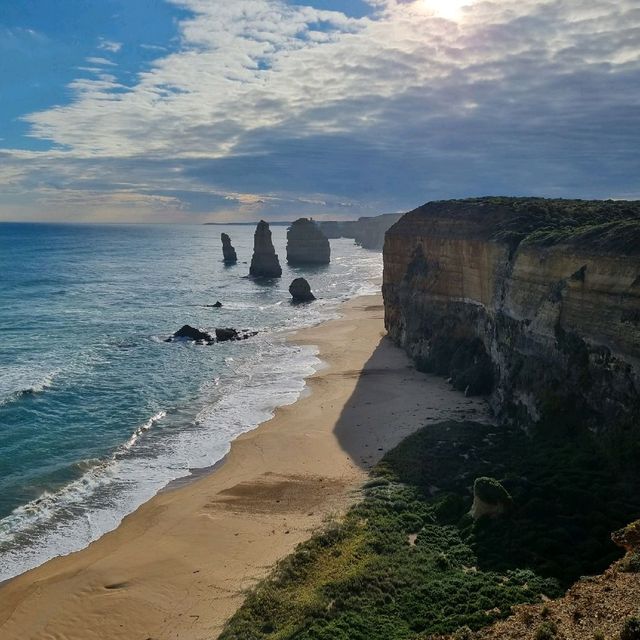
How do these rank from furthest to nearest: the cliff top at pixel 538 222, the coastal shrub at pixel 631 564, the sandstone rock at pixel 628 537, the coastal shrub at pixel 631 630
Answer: the cliff top at pixel 538 222 → the sandstone rock at pixel 628 537 → the coastal shrub at pixel 631 564 → the coastal shrub at pixel 631 630

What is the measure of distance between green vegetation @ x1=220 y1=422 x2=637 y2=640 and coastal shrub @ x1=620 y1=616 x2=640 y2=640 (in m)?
1.97

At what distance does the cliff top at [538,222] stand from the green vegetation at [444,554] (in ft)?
27.7

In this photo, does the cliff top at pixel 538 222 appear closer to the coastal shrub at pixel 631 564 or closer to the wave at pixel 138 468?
the coastal shrub at pixel 631 564

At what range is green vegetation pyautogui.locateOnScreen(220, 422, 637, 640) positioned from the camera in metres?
14.3

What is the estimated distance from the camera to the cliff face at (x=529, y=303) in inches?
872

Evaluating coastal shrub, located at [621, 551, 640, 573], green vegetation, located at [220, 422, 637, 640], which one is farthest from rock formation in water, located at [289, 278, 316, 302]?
coastal shrub, located at [621, 551, 640, 573]

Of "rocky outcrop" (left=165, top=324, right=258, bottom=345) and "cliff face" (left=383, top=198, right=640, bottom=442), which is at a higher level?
"cliff face" (left=383, top=198, right=640, bottom=442)

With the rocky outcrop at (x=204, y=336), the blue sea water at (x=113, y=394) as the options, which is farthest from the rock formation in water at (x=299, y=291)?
the rocky outcrop at (x=204, y=336)

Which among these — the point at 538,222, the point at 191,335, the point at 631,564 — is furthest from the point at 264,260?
the point at 631,564

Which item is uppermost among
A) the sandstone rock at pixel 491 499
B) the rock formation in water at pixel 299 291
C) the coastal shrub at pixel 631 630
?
the rock formation in water at pixel 299 291

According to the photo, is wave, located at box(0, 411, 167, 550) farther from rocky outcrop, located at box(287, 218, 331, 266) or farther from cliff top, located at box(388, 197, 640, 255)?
rocky outcrop, located at box(287, 218, 331, 266)

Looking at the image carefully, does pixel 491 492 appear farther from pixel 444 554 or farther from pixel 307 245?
pixel 307 245

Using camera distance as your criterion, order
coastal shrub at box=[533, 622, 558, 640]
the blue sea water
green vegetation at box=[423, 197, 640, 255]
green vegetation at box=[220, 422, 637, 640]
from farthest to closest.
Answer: green vegetation at box=[423, 197, 640, 255] < the blue sea water < green vegetation at box=[220, 422, 637, 640] < coastal shrub at box=[533, 622, 558, 640]

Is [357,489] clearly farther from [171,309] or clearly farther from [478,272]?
[171,309]
